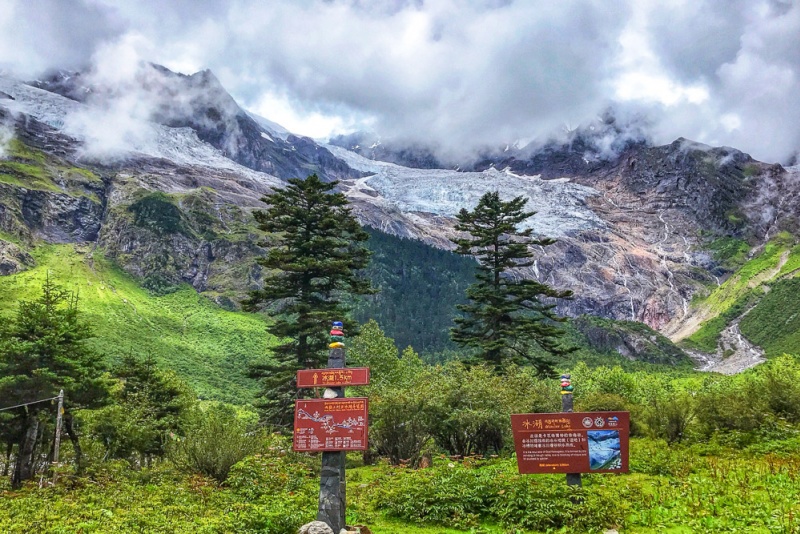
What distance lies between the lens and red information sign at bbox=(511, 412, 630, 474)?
42.0ft

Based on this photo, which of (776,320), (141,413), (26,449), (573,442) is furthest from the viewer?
(776,320)

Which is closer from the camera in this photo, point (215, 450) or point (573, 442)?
point (573, 442)

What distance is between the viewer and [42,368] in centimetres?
1833

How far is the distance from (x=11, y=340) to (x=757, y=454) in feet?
83.0

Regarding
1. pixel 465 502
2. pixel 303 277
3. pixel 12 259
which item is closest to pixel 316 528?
pixel 465 502

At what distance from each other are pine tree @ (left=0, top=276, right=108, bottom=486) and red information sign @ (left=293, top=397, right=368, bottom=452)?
1059 centimetres

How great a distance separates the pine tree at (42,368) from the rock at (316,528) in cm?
1186

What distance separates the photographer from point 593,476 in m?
16.3

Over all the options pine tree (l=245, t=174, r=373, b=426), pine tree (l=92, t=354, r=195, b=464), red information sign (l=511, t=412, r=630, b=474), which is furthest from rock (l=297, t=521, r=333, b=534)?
pine tree (l=92, t=354, r=195, b=464)

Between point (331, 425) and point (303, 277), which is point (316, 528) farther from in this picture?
point (303, 277)

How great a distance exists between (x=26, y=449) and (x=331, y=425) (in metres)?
12.5

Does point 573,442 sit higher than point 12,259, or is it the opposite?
point 12,259

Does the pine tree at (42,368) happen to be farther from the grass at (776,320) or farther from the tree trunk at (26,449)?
the grass at (776,320)

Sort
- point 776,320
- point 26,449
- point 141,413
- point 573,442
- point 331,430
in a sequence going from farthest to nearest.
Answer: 1. point 776,320
2. point 141,413
3. point 26,449
4. point 331,430
5. point 573,442
